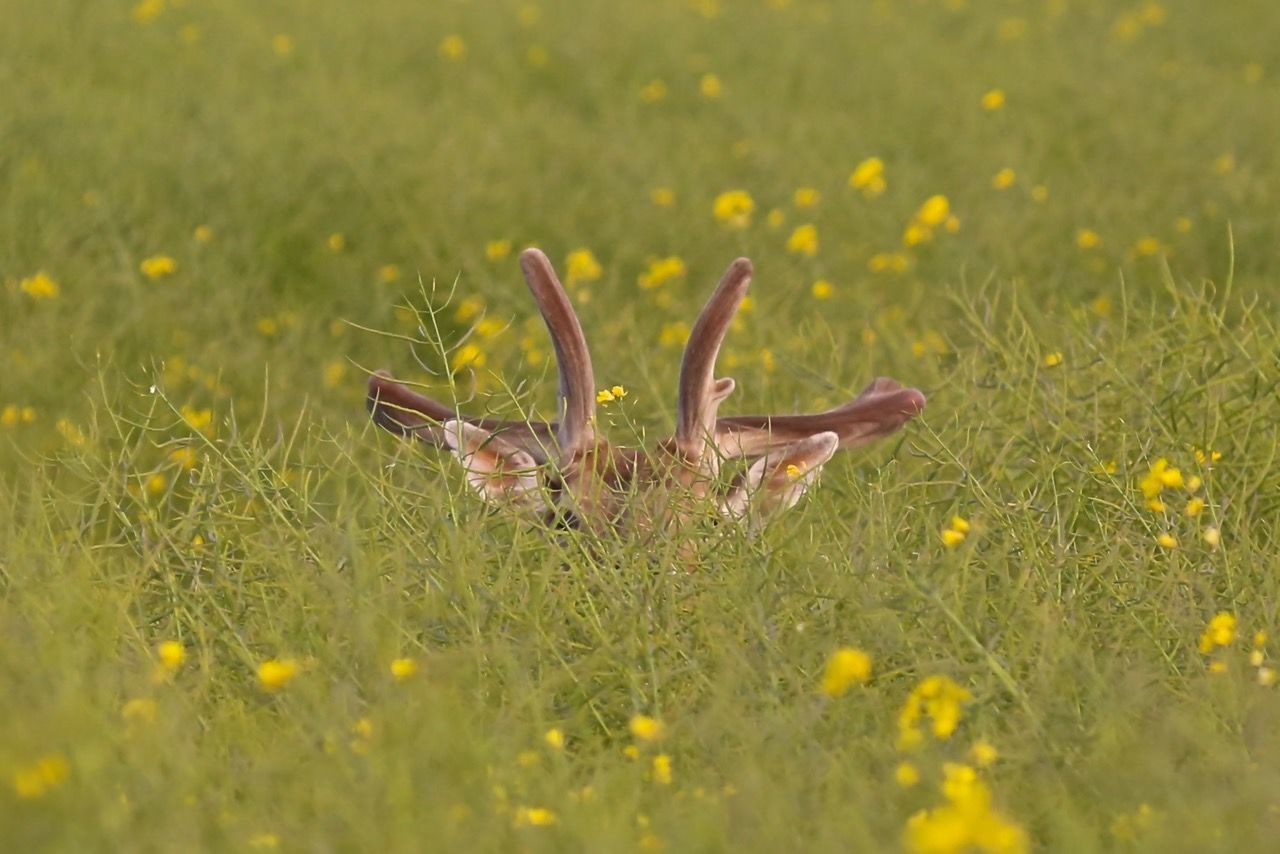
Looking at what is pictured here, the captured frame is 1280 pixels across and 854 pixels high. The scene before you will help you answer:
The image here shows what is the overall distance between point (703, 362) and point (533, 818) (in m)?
1.23

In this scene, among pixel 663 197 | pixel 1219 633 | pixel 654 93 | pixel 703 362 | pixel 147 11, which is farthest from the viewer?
pixel 147 11

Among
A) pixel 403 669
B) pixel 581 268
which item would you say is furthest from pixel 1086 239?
pixel 403 669

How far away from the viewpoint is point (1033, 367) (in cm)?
477

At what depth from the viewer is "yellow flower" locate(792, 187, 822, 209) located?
25.1ft

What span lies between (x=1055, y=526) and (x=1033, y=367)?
1259 millimetres

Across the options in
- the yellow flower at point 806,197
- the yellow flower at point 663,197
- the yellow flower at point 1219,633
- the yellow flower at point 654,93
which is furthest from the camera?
the yellow flower at point 654,93

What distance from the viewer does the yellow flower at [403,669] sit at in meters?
2.79

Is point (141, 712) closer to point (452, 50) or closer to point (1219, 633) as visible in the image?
point (1219, 633)

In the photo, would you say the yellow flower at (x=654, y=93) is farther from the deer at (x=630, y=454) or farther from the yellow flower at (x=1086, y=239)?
the deer at (x=630, y=454)

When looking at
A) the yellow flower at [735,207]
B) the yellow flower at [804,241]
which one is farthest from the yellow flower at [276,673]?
the yellow flower at [735,207]

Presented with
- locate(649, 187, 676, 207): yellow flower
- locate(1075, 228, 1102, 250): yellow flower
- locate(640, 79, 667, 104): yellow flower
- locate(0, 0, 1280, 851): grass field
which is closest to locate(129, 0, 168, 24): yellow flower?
locate(0, 0, 1280, 851): grass field

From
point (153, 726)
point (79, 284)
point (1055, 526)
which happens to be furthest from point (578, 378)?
point (79, 284)

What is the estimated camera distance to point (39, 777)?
2.35 meters

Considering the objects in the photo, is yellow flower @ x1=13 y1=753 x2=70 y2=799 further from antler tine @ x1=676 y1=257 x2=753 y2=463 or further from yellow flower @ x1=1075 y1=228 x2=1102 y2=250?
yellow flower @ x1=1075 y1=228 x2=1102 y2=250
